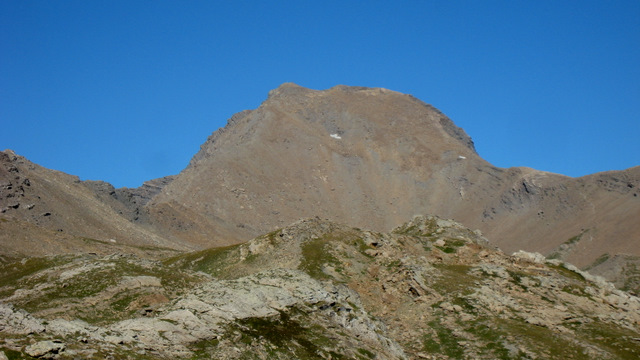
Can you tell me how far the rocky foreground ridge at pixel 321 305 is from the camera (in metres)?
29.6

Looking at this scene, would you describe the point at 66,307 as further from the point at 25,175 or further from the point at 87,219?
the point at 25,175

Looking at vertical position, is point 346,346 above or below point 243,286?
below

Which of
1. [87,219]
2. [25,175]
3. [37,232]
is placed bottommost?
[37,232]

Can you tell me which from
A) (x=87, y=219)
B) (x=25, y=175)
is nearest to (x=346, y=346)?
(x=87, y=219)

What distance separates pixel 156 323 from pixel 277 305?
396 inches

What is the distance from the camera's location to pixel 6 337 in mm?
23438

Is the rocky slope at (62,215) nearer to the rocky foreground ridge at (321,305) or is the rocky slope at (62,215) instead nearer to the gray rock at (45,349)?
the rocky foreground ridge at (321,305)

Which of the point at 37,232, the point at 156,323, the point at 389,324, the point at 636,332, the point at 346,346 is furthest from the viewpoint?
the point at 37,232

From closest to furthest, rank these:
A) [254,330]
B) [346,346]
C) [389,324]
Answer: [254,330] → [346,346] → [389,324]

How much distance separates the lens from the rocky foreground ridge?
29641 millimetres

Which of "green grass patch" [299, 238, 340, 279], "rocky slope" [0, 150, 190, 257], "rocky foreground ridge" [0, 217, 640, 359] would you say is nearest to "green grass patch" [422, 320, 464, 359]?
"rocky foreground ridge" [0, 217, 640, 359]

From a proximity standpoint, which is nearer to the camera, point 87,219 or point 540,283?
point 540,283

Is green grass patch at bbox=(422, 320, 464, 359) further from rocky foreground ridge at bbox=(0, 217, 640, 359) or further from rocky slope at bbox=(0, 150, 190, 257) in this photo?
rocky slope at bbox=(0, 150, 190, 257)

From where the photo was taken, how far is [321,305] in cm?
4088
